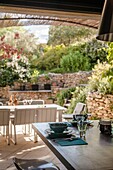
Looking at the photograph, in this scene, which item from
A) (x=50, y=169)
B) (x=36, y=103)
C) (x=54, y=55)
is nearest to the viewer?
(x=50, y=169)

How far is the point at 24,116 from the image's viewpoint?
5035 mm

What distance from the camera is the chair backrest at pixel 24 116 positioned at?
16.3 ft

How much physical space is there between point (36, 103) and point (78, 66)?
19.0 ft

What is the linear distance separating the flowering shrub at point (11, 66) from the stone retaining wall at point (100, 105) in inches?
162

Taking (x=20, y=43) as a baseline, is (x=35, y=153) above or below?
below

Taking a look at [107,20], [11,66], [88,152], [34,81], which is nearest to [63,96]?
[34,81]

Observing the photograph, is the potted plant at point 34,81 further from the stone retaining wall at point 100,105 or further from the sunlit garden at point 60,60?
the stone retaining wall at point 100,105

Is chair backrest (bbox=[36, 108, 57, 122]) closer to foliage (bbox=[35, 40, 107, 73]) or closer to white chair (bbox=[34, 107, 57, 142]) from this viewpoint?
white chair (bbox=[34, 107, 57, 142])

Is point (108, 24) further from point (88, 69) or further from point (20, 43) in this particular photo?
point (20, 43)

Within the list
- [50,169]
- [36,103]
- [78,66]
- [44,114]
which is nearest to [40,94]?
[78,66]

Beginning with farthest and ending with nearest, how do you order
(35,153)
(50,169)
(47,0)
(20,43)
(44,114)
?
(20,43) → (44,114) → (35,153) → (47,0) → (50,169)

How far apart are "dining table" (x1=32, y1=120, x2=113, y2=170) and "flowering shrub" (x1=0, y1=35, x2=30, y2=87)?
→ 7.87 m

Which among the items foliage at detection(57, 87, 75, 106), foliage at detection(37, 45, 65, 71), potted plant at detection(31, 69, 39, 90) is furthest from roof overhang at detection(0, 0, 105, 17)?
foliage at detection(37, 45, 65, 71)

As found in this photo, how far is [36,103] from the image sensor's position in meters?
6.20
